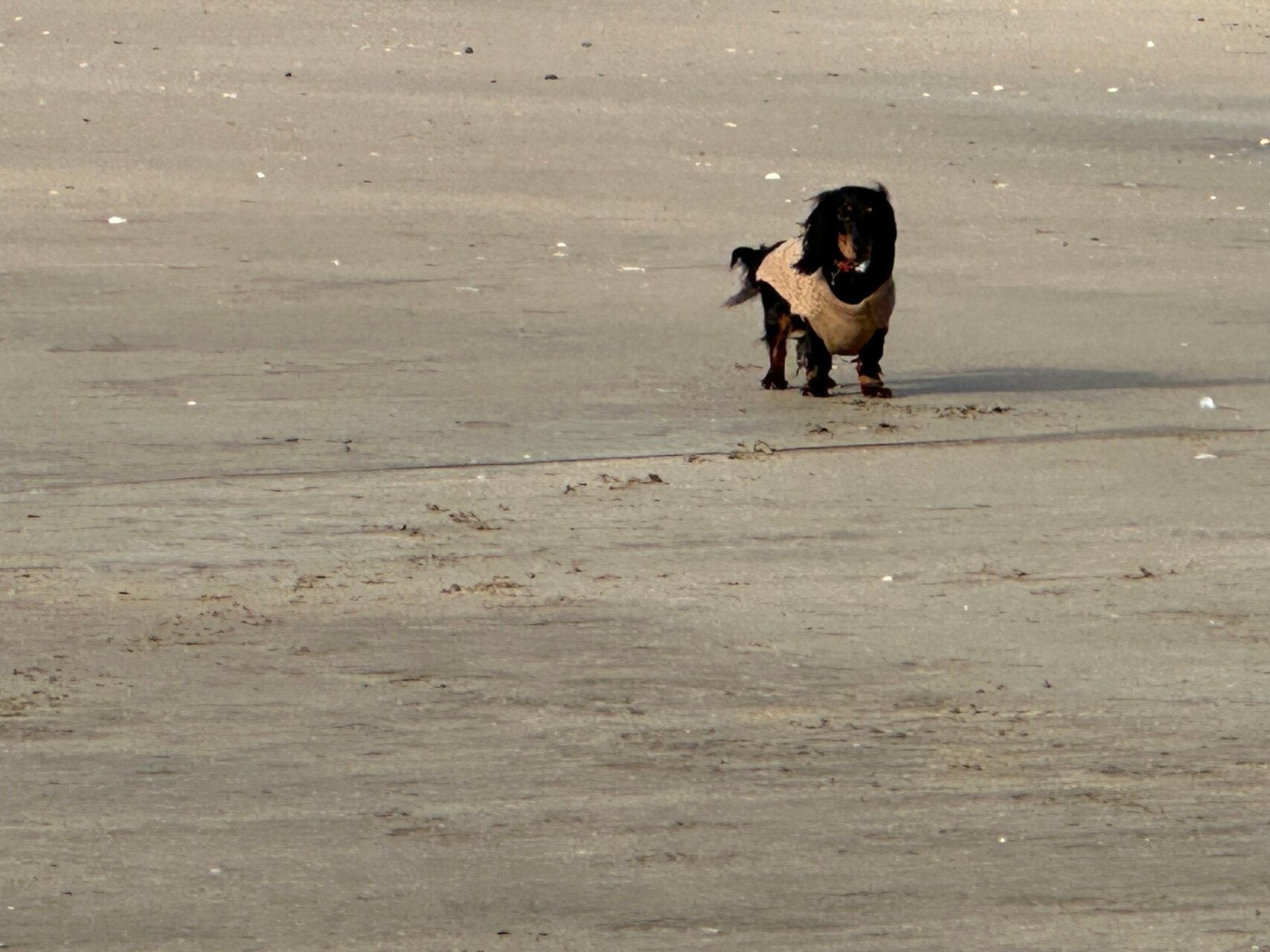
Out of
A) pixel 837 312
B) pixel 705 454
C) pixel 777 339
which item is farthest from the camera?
pixel 777 339

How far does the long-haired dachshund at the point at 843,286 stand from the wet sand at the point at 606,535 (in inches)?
6.9

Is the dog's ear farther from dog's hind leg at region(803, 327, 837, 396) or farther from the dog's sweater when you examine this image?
dog's hind leg at region(803, 327, 837, 396)

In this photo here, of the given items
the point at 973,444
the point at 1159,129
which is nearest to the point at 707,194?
the point at 1159,129

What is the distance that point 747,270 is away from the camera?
9305mm

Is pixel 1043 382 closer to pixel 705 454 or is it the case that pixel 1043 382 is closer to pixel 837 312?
pixel 837 312

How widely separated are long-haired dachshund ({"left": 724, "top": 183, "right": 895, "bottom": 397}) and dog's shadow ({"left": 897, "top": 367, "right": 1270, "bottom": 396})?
0.26 metres

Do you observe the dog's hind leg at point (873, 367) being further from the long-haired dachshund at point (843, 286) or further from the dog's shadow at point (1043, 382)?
the dog's shadow at point (1043, 382)

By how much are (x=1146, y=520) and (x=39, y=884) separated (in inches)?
145

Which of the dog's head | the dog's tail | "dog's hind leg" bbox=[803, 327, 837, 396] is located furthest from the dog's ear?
the dog's tail

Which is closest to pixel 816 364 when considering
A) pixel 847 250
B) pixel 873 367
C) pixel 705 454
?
pixel 873 367

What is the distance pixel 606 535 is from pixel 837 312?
6.87 feet

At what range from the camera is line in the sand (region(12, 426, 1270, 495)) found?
7.29m

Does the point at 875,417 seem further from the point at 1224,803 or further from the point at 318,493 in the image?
the point at 1224,803

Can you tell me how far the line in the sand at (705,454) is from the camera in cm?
729
